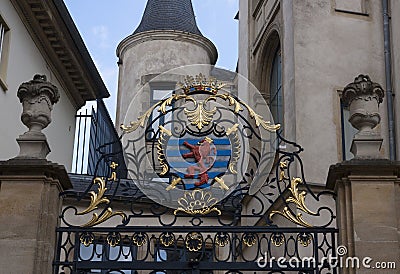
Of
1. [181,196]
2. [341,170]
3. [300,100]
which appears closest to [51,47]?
[300,100]

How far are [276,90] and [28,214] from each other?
10.1 m

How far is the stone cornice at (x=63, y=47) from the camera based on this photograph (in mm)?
17734

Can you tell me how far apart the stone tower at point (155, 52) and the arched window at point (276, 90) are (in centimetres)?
815

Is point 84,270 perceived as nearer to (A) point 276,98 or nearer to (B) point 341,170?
(B) point 341,170

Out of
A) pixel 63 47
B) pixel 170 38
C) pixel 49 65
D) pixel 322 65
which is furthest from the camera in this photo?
pixel 170 38

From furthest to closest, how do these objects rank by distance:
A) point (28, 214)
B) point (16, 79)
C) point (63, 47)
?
point (63, 47), point (16, 79), point (28, 214)

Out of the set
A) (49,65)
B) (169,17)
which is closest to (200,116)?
(49,65)

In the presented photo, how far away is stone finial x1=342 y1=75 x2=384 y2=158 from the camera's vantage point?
9797 millimetres

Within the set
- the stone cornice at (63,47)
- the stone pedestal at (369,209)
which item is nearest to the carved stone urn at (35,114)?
the stone pedestal at (369,209)

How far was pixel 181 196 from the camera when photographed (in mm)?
10578

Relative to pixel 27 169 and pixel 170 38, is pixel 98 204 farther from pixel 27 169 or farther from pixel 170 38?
pixel 170 38

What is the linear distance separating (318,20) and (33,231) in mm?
8956

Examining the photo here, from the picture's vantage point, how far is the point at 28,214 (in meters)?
9.64

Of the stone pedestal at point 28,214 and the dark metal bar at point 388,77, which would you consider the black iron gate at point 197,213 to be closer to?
the stone pedestal at point 28,214
